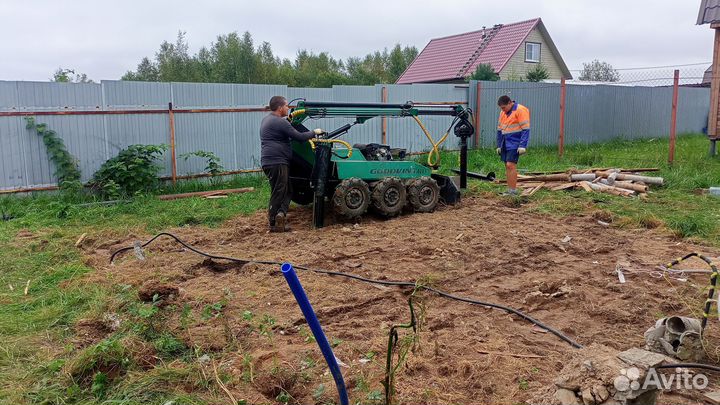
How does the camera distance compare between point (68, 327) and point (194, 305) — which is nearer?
point (68, 327)

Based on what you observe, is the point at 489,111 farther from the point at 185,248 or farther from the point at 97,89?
the point at 185,248

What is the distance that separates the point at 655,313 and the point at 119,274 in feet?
16.7

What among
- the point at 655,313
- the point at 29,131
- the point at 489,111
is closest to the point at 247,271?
the point at 655,313

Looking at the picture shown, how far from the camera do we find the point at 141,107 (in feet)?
37.3

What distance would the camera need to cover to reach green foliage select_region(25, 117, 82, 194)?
407 inches

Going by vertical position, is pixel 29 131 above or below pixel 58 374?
above

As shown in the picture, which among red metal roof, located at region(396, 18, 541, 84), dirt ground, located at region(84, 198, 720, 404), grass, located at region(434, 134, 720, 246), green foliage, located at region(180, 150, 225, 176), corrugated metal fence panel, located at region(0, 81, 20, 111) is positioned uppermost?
red metal roof, located at region(396, 18, 541, 84)

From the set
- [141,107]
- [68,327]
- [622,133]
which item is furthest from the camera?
[622,133]

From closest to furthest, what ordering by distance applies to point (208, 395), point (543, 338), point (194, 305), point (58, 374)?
point (208, 395) < point (58, 374) < point (543, 338) < point (194, 305)

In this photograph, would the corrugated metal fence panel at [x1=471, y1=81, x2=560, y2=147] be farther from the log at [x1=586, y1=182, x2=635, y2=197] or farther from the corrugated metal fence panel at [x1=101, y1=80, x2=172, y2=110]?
the corrugated metal fence panel at [x1=101, y1=80, x2=172, y2=110]

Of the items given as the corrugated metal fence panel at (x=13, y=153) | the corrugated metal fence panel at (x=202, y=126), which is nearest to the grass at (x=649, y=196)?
the corrugated metal fence panel at (x=202, y=126)

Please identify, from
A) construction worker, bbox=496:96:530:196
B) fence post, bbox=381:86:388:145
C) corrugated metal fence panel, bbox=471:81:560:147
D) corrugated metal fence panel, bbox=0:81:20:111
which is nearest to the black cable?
corrugated metal fence panel, bbox=0:81:20:111

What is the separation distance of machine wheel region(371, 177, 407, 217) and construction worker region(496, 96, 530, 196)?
2369mm

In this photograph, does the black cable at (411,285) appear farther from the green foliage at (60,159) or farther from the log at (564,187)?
the log at (564,187)
